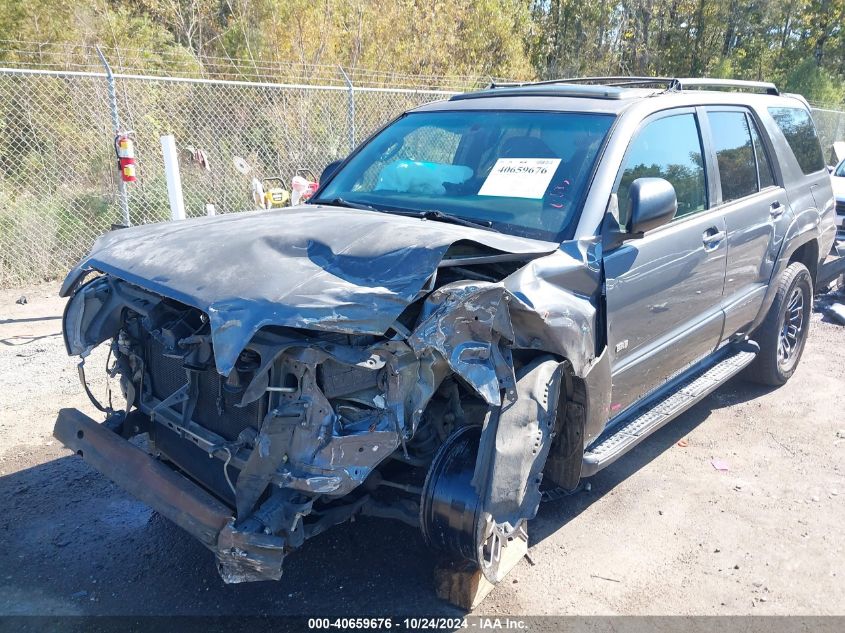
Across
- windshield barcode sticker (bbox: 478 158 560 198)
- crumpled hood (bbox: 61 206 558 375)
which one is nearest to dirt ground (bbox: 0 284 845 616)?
crumpled hood (bbox: 61 206 558 375)

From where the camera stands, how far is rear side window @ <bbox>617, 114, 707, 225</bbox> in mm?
3484

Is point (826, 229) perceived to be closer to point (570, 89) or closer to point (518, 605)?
point (570, 89)

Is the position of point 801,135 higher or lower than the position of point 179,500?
higher

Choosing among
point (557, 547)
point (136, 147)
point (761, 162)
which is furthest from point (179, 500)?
point (136, 147)

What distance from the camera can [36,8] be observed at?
33.6 feet

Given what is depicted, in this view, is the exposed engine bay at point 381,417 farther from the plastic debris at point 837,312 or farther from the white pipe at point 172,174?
the plastic debris at point 837,312

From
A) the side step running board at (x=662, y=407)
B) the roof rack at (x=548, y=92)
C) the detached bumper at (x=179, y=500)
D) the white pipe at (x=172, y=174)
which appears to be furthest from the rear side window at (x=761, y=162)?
the white pipe at (x=172, y=174)

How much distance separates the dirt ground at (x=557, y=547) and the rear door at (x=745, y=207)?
0.96 metres

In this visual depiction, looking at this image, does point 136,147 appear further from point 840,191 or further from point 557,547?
point 840,191

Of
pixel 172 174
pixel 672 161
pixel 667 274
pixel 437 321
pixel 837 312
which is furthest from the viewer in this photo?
pixel 837 312

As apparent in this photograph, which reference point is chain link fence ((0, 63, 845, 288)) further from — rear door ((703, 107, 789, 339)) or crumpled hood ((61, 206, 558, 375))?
rear door ((703, 107, 789, 339))

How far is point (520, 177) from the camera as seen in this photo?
11.4ft

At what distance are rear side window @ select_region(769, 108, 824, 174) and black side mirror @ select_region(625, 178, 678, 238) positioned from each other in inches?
98.4

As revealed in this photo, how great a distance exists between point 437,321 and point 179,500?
122 centimetres
